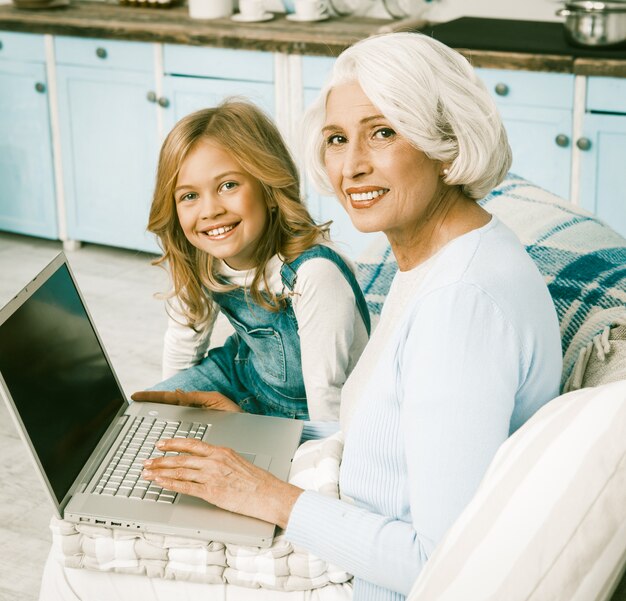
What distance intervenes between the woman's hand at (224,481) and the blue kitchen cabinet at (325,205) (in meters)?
2.03

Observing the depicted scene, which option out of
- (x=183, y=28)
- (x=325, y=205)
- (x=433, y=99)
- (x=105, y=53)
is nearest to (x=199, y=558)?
(x=433, y=99)

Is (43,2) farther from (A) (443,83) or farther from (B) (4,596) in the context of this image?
(A) (443,83)

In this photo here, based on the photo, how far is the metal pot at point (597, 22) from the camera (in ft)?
9.55

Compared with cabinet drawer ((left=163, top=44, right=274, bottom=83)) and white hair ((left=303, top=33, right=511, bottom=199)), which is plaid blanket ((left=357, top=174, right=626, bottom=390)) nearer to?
white hair ((left=303, top=33, right=511, bottom=199))

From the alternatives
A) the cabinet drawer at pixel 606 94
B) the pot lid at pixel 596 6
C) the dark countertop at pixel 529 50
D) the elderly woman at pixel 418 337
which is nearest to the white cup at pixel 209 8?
the dark countertop at pixel 529 50

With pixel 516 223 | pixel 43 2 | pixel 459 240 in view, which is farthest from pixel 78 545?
pixel 43 2

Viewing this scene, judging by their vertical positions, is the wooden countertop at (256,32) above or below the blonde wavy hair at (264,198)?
above

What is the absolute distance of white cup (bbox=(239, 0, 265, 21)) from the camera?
12.1ft

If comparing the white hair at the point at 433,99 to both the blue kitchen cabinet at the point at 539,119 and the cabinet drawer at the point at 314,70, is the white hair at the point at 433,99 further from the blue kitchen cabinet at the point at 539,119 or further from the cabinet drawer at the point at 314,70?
the cabinet drawer at the point at 314,70

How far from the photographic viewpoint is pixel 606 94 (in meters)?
2.95

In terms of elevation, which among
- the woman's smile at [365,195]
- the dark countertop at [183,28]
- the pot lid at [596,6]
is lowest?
the woman's smile at [365,195]

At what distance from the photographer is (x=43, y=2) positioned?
403cm

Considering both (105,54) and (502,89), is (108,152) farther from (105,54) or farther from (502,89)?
(502,89)

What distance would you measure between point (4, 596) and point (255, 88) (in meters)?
2.06
